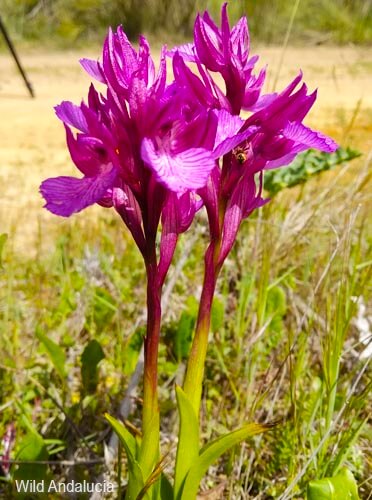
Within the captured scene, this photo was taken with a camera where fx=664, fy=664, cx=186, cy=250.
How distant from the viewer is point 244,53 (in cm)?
88

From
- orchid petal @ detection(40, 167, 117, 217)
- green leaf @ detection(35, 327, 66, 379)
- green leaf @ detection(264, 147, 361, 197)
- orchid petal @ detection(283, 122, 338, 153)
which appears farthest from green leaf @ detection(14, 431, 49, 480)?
green leaf @ detection(264, 147, 361, 197)

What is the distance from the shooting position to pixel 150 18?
10.6 meters

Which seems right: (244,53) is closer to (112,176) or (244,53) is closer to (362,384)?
(112,176)

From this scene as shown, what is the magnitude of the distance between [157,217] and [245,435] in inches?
11.8

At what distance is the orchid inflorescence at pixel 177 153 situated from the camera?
2.59 ft

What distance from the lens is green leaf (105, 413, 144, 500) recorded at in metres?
0.87

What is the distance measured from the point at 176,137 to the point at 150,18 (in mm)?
10409

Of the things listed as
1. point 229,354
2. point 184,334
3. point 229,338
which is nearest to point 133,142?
point 184,334

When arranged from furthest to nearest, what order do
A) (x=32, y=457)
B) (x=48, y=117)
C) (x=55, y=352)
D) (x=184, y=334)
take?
(x=48, y=117)
(x=184, y=334)
(x=55, y=352)
(x=32, y=457)

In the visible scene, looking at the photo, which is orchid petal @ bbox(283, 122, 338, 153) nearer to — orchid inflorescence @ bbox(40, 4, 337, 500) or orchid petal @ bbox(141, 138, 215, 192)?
orchid inflorescence @ bbox(40, 4, 337, 500)

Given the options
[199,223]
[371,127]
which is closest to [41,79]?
[371,127]

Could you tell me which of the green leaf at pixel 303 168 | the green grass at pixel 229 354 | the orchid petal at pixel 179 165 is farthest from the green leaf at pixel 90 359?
the green leaf at pixel 303 168

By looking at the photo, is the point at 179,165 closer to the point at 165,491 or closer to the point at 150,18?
the point at 165,491

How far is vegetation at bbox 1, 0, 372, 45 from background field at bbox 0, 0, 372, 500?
22.9ft
